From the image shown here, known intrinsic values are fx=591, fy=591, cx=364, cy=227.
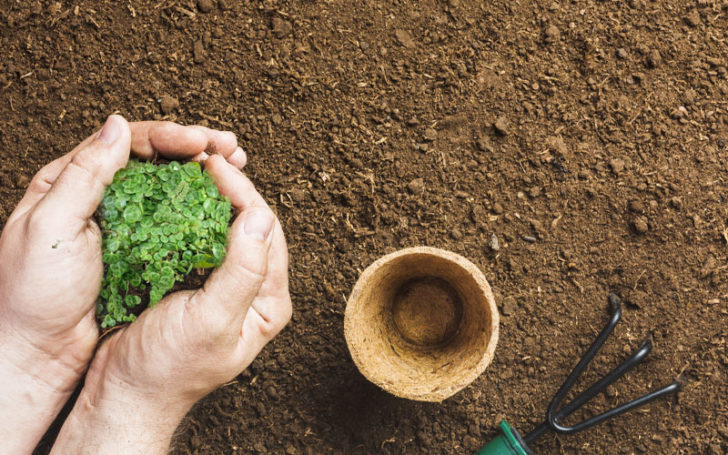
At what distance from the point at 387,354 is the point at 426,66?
45.0 inches

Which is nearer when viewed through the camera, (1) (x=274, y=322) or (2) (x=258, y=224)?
(2) (x=258, y=224)

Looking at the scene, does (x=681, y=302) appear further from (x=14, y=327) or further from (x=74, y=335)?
(x=14, y=327)

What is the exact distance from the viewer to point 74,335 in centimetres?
181

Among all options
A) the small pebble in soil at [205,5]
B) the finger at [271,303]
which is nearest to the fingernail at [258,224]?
the finger at [271,303]

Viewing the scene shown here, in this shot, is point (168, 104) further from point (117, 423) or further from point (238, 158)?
point (117, 423)

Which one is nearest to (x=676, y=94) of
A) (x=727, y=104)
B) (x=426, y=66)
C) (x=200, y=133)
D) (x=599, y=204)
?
(x=727, y=104)

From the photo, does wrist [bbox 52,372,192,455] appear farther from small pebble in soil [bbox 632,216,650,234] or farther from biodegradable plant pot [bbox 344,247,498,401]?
small pebble in soil [bbox 632,216,650,234]

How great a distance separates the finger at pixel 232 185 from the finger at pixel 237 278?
224 millimetres

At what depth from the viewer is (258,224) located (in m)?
1.65

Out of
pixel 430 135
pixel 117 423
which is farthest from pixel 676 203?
pixel 117 423

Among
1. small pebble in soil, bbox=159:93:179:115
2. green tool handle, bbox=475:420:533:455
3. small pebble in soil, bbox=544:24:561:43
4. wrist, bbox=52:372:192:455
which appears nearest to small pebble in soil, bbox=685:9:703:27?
small pebble in soil, bbox=544:24:561:43

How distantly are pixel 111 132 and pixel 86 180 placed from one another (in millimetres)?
155

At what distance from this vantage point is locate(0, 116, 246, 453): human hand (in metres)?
1.56

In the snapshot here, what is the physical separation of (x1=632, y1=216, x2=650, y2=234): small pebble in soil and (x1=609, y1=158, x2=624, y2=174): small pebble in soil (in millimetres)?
202
